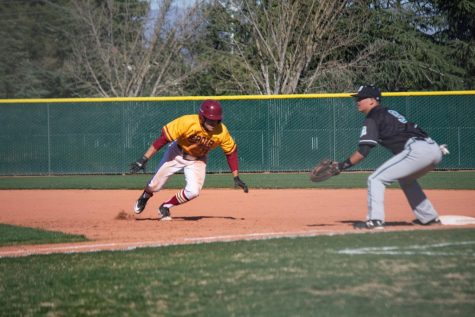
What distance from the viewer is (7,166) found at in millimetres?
22797

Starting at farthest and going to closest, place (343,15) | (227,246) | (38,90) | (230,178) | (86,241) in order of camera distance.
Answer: (38,90)
(343,15)
(230,178)
(86,241)
(227,246)

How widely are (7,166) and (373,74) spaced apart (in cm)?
1264

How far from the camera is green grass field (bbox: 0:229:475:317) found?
16.8ft

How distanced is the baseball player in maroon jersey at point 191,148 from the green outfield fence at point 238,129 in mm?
10788

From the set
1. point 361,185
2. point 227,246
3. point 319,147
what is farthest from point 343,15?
point 227,246

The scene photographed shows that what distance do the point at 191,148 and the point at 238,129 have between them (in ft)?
37.8

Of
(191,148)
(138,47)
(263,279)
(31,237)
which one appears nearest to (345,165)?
(191,148)

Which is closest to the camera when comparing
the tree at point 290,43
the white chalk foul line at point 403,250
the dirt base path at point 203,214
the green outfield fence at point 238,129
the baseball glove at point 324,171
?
the white chalk foul line at point 403,250

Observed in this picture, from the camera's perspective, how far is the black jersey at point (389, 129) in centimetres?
872

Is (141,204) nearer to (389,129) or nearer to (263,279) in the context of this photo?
(389,129)

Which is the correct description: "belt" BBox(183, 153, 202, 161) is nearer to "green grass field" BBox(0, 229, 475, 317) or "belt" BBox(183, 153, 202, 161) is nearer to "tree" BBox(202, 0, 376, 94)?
"green grass field" BBox(0, 229, 475, 317)

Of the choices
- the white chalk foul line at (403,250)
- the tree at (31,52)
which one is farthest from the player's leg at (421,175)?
the tree at (31,52)

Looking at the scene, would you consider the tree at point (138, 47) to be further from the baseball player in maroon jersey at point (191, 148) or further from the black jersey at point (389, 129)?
the black jersey at point (389, 129)

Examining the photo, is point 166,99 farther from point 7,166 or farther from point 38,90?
point 38,90
